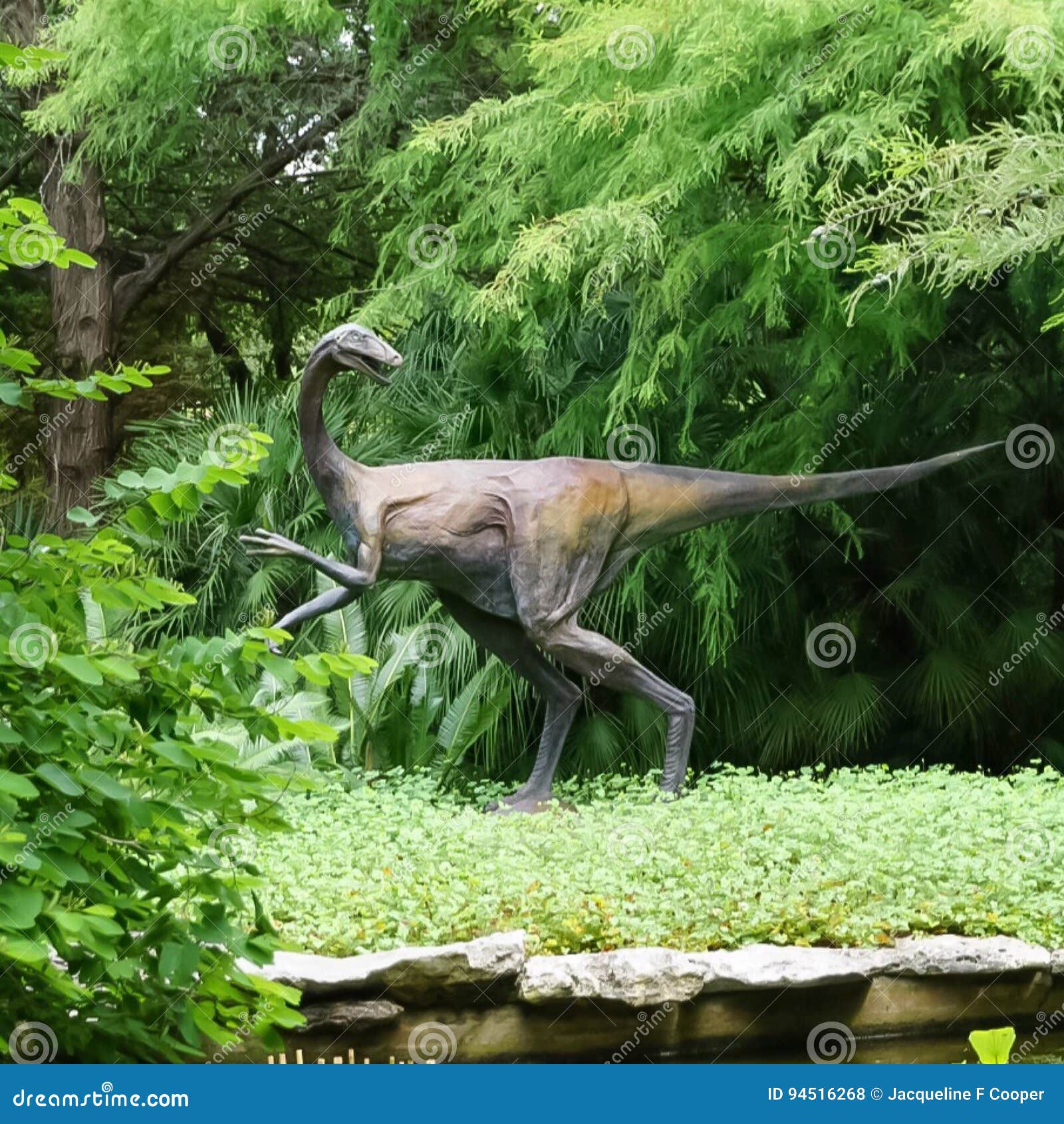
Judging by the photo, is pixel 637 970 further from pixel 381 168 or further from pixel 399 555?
pixel 381 168

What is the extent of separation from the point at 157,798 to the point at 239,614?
786cm

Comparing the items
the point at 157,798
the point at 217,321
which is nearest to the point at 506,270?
the point at 157,798

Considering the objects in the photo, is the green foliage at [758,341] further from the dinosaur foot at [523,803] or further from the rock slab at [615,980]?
the rock slab at [615,980]

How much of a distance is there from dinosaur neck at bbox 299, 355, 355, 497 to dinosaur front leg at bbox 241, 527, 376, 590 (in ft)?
1.27

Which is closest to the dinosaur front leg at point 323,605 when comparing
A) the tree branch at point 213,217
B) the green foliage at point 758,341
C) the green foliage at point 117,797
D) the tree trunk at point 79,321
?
the green foliage at point 758,341

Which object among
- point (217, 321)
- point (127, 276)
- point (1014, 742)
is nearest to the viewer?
point (1014, 742)

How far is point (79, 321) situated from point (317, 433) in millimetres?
6204

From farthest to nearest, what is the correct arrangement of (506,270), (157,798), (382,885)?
1. (506,270)
2. (382,885)
3. (157,798)

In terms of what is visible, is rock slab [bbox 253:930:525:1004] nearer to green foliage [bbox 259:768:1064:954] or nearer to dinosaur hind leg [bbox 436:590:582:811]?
green foliage [bbox 259:768:1064:954]

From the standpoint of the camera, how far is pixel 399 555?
705 cm

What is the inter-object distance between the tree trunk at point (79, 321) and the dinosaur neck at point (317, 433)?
5.74m

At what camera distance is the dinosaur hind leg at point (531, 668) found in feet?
24.8

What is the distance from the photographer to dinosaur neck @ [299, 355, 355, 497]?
275 inches

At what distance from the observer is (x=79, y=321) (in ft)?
40.8
